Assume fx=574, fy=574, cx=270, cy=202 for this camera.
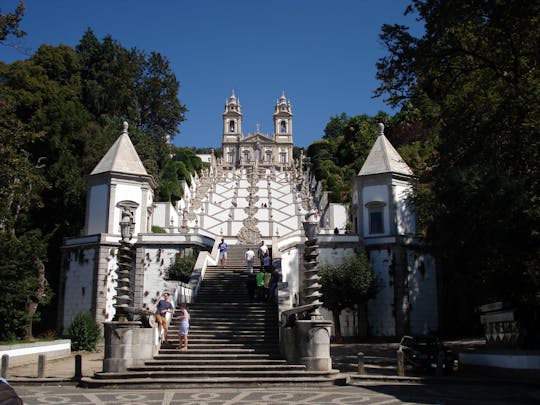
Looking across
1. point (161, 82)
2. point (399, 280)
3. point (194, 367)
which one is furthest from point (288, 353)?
point (161, 82)

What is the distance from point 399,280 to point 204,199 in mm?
32788

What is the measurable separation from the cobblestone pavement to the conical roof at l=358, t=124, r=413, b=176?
15235mm

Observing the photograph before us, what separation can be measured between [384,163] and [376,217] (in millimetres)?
2711

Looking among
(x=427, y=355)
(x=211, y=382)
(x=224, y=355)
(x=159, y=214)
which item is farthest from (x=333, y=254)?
(x=159, y=214)

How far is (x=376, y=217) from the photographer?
90.1 feet

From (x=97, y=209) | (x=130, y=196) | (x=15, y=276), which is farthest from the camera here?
(x=130, y=196)

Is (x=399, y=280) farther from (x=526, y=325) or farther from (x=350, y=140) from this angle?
(x=350, y=140)

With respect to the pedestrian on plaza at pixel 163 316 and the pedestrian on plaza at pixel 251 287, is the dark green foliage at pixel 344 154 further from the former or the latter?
the pedestrian on plaza at pixel 163 316

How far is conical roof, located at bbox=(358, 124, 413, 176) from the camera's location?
2766cm

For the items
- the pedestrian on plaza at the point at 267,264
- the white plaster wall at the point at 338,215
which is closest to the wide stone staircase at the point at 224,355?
the pedestrian on plaza at the point at 267,264

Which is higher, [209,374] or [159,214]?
[159,214]

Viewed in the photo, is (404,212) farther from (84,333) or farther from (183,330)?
(84,333)

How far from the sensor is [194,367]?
45.9 feet

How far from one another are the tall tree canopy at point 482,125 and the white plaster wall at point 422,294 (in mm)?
6338
